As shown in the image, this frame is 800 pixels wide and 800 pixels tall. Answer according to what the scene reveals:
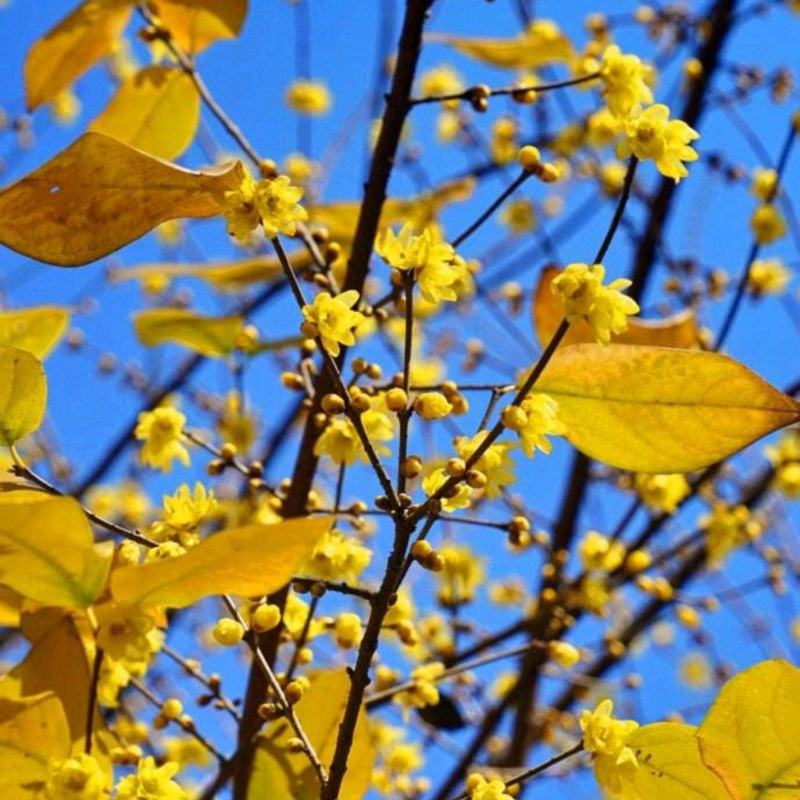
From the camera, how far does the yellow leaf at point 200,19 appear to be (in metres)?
1.17

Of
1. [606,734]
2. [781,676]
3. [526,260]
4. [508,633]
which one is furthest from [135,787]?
[526,260]

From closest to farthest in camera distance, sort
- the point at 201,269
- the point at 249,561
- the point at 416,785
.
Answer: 1. the point at 249,561
2. the point at 201,269
3. the point at 416,785

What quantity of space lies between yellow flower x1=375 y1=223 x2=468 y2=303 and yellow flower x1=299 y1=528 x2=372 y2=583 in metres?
0.27

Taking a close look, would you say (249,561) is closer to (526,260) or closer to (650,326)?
(650,326)

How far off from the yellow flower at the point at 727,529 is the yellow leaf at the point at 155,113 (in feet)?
3.40

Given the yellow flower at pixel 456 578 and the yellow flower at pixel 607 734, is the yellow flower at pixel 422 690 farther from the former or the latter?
the yellow flower at pixel 456 578

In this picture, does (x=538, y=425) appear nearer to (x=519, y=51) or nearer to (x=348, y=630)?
(x=348, y=630)

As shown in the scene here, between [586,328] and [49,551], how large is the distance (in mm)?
489

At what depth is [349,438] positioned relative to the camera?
93 cm

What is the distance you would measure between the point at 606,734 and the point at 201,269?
0.78 meters

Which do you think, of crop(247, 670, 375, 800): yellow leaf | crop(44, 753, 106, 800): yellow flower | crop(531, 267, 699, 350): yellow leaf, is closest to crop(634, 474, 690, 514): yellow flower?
crop(531, 267, 699, 350): yellow leaf

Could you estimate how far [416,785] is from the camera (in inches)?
57.4

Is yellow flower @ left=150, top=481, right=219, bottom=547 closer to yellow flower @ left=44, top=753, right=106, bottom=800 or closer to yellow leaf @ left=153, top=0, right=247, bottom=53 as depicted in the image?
yellow flower @ left=44, top=753, right=106, bottom=800

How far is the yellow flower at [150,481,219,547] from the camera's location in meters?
0.81
